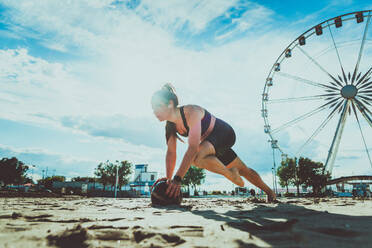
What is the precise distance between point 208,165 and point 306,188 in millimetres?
41005

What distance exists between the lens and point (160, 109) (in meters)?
3.52

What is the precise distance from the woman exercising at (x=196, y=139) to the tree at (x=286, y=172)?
126 feet

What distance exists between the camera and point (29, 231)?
1.52 metres

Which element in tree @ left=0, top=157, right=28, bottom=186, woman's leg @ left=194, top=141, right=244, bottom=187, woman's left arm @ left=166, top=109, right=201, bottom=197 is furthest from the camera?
tree @ left=0, top=157, right=28, bottom=186

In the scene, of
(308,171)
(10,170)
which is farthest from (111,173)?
(308,171)

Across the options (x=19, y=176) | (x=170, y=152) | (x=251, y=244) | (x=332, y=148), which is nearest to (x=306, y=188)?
(x=332, y=148)

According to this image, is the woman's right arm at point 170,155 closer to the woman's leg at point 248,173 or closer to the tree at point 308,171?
the woman's leg at point 248,173

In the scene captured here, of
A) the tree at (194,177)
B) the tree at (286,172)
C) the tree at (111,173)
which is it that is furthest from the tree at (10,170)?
the tree at (286,172)

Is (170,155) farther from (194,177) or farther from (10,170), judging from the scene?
(10,170)

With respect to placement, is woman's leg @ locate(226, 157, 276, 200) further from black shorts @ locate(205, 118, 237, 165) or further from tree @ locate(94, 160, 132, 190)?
tree @ locate(94, 160, 132, 190)

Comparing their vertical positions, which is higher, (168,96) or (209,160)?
(168,96)

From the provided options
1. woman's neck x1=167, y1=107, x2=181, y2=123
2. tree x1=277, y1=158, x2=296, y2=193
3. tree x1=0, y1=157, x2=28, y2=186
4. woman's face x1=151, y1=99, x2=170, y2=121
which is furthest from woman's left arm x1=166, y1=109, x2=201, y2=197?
tree x1=0, y1=157, x2=28, y2=186

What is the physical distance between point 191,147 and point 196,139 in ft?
0.45

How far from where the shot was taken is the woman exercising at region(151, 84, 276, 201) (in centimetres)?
330
